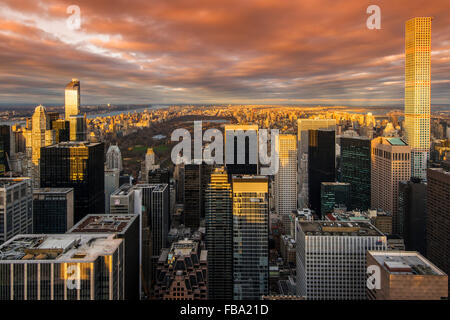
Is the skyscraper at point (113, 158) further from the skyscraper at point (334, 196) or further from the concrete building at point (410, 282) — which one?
the skyscraper at point (334, 196)

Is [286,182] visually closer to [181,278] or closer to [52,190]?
[52,190]

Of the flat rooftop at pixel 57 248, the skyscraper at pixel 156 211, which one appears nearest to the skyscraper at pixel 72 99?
the skyscraper at pixel 156 211

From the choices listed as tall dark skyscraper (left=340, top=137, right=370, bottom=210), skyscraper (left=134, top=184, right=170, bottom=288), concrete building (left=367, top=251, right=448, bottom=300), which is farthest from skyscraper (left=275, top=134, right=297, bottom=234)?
concrete building (left=367, top=251, right=448, bottom=300)

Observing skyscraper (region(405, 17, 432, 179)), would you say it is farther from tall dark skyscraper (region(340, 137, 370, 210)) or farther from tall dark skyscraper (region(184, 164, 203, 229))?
tall dark skyscraper (region(184, 164, 203, 229))

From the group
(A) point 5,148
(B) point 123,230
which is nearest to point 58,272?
(B) point 123,230

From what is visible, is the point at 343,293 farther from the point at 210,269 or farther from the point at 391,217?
the point at 391,217
